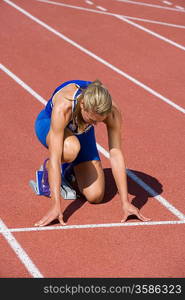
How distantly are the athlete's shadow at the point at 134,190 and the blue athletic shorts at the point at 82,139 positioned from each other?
386 mm

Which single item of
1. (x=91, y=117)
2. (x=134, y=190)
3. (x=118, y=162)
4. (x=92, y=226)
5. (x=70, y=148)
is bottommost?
(x=134, y=190)

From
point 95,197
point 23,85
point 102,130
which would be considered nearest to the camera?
point 95,197

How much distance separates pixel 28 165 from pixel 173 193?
5.08 ft

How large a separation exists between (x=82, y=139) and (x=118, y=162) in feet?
1.92

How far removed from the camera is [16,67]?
35.7ft

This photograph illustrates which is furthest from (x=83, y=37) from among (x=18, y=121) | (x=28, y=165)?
(x=28, y=165)

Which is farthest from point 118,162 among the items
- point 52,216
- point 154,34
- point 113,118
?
point 154,34

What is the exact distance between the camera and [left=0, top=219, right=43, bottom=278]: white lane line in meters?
5.72

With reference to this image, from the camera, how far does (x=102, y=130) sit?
347 inches

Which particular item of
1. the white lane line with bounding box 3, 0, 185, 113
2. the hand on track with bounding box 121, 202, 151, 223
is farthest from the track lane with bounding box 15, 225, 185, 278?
the white lane line with bounding box 3, 0, 185, 113

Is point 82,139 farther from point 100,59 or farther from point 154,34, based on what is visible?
point 154,34

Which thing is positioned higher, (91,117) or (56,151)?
(91,117)

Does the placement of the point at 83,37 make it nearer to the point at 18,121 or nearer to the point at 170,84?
the point at 170,84

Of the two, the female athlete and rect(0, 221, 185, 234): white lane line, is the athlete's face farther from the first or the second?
rect(0, 221, 185, 234): white lane line
